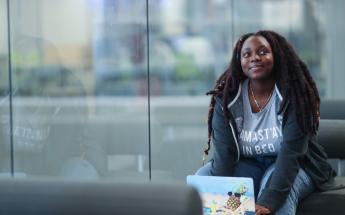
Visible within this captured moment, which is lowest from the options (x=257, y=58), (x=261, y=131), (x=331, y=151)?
(x=331, y=151)

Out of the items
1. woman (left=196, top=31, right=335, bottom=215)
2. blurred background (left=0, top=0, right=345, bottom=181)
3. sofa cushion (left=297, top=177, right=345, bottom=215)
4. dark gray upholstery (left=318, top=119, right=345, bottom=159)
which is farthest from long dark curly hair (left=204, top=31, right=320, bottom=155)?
blurred background (left=0, top=0, right=345, bottom=181)

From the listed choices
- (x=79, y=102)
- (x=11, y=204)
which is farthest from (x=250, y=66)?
(x=79, y=102)

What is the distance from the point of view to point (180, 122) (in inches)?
210

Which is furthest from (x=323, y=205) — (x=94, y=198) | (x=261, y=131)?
(x=94, y=198)

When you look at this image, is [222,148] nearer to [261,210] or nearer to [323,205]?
[261,210]

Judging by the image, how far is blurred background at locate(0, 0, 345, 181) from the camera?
15.6 feet

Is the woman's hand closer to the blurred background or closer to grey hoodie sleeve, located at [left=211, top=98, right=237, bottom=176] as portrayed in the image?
grey hoodie sleeve, located at [left=211, top=98, right=237, bottom=176]

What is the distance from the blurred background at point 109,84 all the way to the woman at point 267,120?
1.50 meters

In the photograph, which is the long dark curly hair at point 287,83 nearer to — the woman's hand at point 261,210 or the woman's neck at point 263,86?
the woman's neck at point 263,86

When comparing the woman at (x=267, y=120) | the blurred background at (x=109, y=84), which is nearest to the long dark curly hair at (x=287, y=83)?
the woman at (x=267, y=120)

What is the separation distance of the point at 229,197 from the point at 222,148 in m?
0.38

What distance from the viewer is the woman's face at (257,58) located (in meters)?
3.18

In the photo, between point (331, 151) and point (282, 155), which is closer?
point (282, 155)

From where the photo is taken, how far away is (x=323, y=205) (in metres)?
3.07
